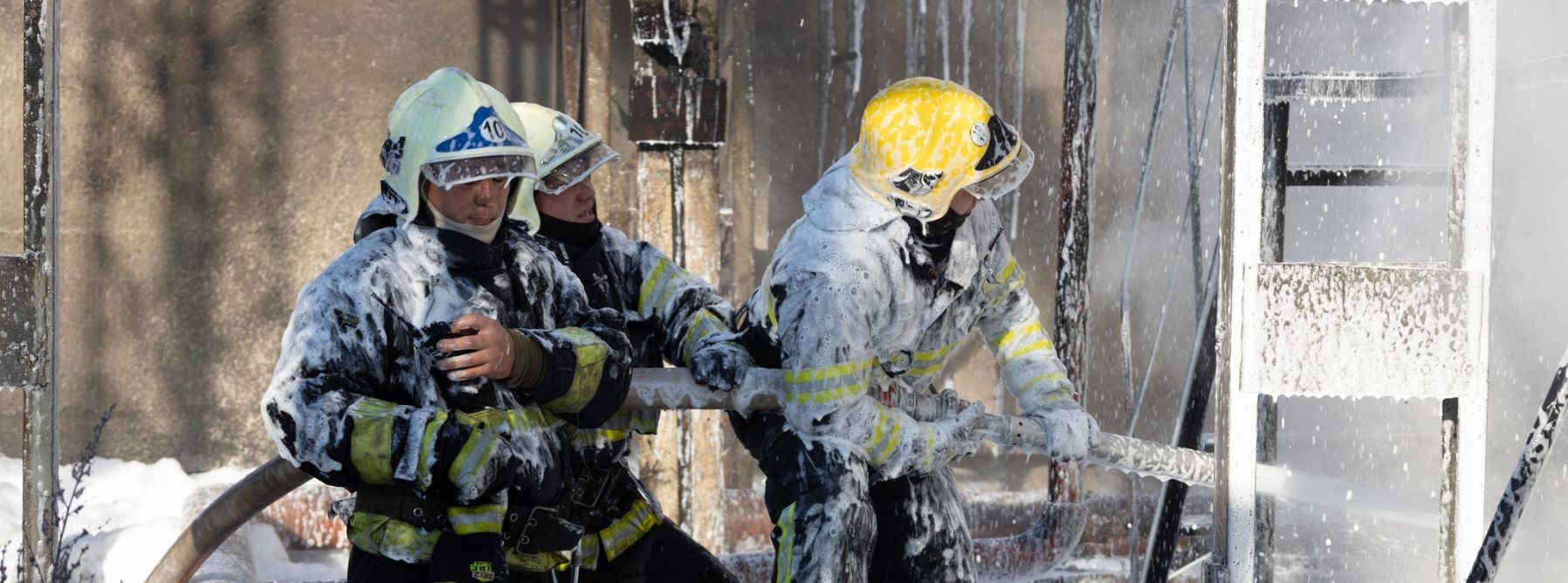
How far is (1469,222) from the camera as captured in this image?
351 centimetres

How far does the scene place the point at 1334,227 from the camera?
440 inches

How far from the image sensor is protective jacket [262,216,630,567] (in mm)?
2379

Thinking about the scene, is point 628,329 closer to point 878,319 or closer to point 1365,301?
point 878,319

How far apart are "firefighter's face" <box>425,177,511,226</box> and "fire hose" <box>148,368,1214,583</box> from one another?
590 mm

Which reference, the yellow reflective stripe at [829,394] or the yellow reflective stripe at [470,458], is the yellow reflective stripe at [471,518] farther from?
the yellow reflective stripe at [829,394]

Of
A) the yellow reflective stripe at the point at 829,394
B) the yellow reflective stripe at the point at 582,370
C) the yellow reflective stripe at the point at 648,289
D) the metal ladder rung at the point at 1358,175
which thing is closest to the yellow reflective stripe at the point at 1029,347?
the yellow reflective stripe at the point at 829,394

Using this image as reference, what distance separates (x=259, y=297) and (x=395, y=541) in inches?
246

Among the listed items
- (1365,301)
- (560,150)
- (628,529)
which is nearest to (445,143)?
(560,150)

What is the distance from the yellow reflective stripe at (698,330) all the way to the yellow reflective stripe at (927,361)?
0.45m

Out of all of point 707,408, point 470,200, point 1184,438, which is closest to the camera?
point 470,200

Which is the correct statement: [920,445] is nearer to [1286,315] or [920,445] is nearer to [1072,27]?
[1286,315]

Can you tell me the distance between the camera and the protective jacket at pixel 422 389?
7.80 feet

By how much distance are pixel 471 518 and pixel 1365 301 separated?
2.03 metres

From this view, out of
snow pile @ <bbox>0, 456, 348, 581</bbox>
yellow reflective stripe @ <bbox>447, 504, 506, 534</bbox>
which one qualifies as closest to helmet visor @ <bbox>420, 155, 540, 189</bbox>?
yellow reflective stripe @ <bbox>447, 504, 506, 534</bbox>
